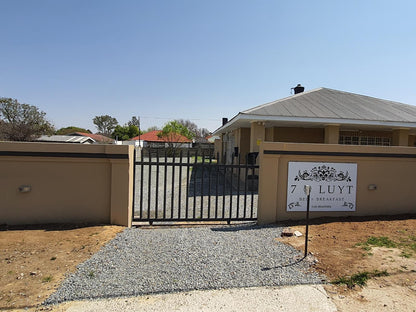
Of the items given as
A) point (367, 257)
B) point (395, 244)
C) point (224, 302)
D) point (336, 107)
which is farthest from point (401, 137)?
point (224, 302)

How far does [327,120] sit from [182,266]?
9.90 meters

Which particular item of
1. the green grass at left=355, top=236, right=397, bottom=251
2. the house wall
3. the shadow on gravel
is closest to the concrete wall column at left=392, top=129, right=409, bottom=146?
the house wall

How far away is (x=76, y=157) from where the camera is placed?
16.8 feet

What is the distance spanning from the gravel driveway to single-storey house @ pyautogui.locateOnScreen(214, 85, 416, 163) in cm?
747

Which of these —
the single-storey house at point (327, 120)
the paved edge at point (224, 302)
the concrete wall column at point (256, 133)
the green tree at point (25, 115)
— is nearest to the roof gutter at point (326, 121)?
the single-storey house at point (327, 120)

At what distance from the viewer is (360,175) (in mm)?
5816

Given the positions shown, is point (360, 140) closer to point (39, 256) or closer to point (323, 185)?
point (323, 185)

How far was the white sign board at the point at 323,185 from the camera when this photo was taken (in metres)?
5.59

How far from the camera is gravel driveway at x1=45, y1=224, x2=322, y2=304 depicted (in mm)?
3000

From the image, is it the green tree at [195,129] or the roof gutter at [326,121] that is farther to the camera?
the green tree at [195,129]

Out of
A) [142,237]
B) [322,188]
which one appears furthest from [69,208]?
[322,188]

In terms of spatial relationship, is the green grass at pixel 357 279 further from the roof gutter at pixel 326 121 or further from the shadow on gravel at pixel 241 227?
the roof gutter at pixel 326 121

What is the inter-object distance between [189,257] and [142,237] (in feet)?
3.87

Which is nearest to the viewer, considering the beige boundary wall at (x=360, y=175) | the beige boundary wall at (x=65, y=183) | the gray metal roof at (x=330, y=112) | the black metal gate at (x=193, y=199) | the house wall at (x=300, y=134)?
the beige boundary wall at (x=65, y=183)
